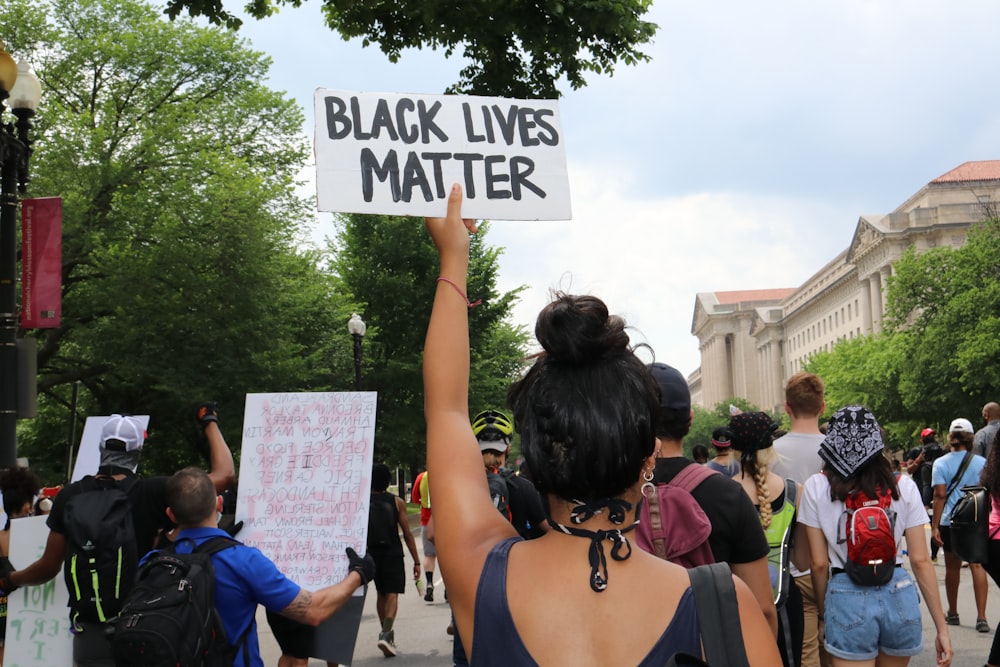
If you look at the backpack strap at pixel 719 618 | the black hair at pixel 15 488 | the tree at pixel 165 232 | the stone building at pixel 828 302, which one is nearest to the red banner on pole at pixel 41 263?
the black hair at pixel 15 488

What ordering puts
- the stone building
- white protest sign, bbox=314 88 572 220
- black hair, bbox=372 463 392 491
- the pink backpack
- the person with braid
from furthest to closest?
1. the stone building
2. black hair, bbox=372 463 392 491
3. the person with braid
4. the pink backpack
5. white protest sign, bbox=314 88 572 220

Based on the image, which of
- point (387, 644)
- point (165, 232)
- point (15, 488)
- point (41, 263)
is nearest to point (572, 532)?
point (15, 488)

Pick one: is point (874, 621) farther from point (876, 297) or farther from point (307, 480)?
point (876, 297)

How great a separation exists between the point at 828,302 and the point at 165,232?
9591 cm

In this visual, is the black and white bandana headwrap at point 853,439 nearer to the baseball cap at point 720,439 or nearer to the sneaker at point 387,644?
the baseball cap at point 720,439

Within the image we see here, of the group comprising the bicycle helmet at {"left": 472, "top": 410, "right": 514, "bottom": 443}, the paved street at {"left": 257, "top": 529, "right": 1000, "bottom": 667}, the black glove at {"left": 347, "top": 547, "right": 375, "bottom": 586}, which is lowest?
the paved street at {"left": 257, "top": 529, "right": 1000, "bottom": 667}

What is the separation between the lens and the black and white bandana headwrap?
5.15m

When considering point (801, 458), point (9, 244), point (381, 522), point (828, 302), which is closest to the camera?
point (801, 458)

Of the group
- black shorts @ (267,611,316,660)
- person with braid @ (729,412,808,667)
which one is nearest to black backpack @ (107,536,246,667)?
black shorts @ (267,611,316,660)

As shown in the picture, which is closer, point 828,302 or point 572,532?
point 572,532

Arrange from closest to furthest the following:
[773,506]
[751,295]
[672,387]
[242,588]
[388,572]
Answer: [672,387] < [242,588] < [773,506] < [388,572] < [751,295]

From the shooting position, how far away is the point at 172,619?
3.71m

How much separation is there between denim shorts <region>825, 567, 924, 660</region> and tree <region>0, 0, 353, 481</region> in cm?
2489

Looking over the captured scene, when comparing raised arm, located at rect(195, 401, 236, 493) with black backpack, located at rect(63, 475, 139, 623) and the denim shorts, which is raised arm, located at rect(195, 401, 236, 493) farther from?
the denim shorts
